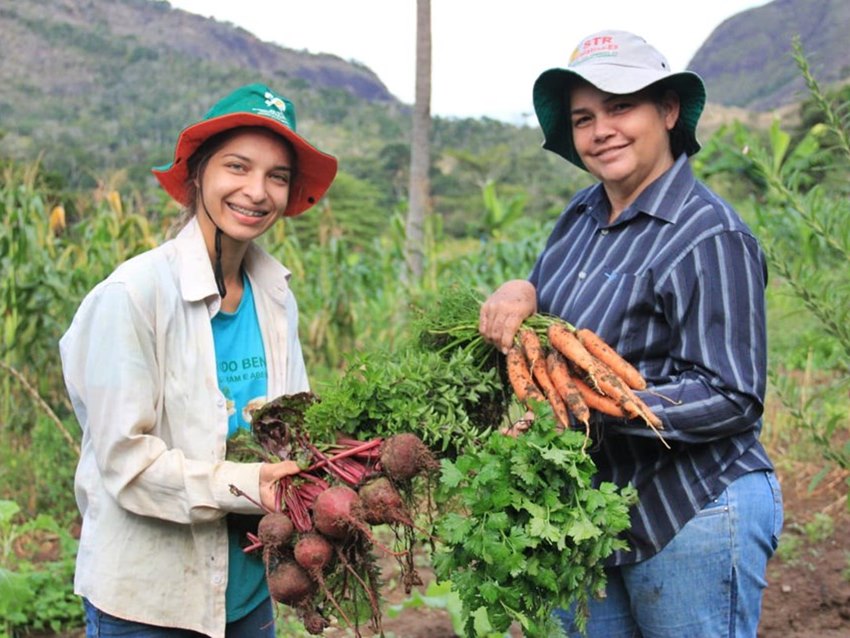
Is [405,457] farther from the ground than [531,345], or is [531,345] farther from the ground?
[531,345]

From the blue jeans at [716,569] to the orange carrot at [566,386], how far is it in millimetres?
336

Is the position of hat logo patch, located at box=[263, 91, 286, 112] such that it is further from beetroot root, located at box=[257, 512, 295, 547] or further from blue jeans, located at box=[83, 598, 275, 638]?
blue jeans, located at box=[83, 598, 275, 638]

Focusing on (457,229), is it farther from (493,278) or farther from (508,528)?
(508,528)

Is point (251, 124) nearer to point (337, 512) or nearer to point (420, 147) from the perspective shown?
point (337, 512)

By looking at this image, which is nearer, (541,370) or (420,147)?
(541,370)

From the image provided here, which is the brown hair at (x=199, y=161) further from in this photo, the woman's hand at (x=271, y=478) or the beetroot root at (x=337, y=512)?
the beetroot root at (x=337, y=512)

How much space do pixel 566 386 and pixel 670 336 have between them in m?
0.26

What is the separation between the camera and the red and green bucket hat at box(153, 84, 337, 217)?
1959mm

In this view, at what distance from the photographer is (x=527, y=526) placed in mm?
1632

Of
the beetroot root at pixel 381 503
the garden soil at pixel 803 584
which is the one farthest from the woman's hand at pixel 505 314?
the garden soil at pixel 803 584

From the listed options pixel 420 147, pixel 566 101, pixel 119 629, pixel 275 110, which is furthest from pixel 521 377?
pixel 420 147

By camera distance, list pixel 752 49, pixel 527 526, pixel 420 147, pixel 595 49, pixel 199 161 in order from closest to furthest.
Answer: pixel 527 526 < pixel 595 49 < pixel 199 161 < pixel 420 147 < pixel 752 49

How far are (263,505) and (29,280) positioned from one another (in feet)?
11.3

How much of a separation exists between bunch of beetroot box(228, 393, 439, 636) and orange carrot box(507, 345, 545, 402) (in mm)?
265
